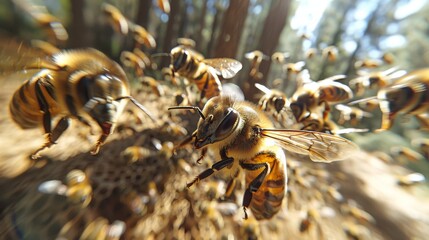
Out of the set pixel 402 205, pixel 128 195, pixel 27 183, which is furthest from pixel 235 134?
pixel 402 205

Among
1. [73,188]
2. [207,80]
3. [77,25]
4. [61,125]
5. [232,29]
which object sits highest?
[232,29]

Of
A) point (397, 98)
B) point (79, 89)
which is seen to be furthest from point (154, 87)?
point (397, 98)

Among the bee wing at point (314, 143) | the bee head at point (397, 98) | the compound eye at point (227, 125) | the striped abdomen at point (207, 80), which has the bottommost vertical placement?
the striped abdomen at point (207, 80)

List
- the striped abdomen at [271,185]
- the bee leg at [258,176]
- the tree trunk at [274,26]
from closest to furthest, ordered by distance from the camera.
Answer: the bee leg at [258,176], the striped abdomen at [271,185], the tree trunk at [274,26]

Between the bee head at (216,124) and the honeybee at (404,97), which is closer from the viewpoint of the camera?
the bee head at (216,124)

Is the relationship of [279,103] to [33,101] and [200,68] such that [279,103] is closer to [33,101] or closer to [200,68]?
[200,68]

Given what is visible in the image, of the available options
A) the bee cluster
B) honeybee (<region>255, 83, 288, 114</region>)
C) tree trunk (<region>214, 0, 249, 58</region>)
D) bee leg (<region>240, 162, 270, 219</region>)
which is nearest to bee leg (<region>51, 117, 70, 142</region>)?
the bee cluster

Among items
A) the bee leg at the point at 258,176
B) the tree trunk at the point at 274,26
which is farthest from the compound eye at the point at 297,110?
the tree trunk at the point at 274,26

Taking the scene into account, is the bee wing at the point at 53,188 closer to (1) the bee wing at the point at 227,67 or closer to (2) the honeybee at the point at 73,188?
(2) the honeybee at the point at 73,188

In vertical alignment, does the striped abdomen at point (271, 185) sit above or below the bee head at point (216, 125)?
below
